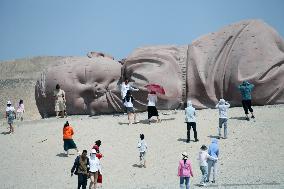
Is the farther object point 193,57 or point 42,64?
point 42,64

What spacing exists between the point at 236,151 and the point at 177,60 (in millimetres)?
7304

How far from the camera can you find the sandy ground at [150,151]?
13.2 meters

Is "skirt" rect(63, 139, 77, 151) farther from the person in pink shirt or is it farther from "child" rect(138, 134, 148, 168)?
the person in pink shirt

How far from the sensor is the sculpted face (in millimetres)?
22000

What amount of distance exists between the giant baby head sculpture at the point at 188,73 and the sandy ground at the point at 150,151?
0.92m

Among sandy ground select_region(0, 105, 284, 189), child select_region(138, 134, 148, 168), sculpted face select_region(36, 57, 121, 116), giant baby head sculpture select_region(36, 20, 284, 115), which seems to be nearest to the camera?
sandy ground select_region(0, 105, 284, 189)

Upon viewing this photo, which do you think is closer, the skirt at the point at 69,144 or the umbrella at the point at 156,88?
the skirt at the point at 69,144

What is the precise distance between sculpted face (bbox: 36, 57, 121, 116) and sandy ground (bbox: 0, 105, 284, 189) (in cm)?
192

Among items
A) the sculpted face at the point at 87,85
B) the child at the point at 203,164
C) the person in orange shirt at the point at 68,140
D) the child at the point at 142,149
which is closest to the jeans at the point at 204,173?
the child at the point at 203,164

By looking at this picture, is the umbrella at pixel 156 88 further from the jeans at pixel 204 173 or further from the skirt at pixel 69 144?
the jeans at pixel 204 173

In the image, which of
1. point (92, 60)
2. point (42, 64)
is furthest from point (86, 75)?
point (42, 64)

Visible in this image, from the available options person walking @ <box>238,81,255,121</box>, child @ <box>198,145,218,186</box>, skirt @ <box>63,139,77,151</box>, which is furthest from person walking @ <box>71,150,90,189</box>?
person walking @ <box>238,81,255,121</box>

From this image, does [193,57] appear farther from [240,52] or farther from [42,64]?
[42,64]

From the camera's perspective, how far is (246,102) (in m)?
17.5
